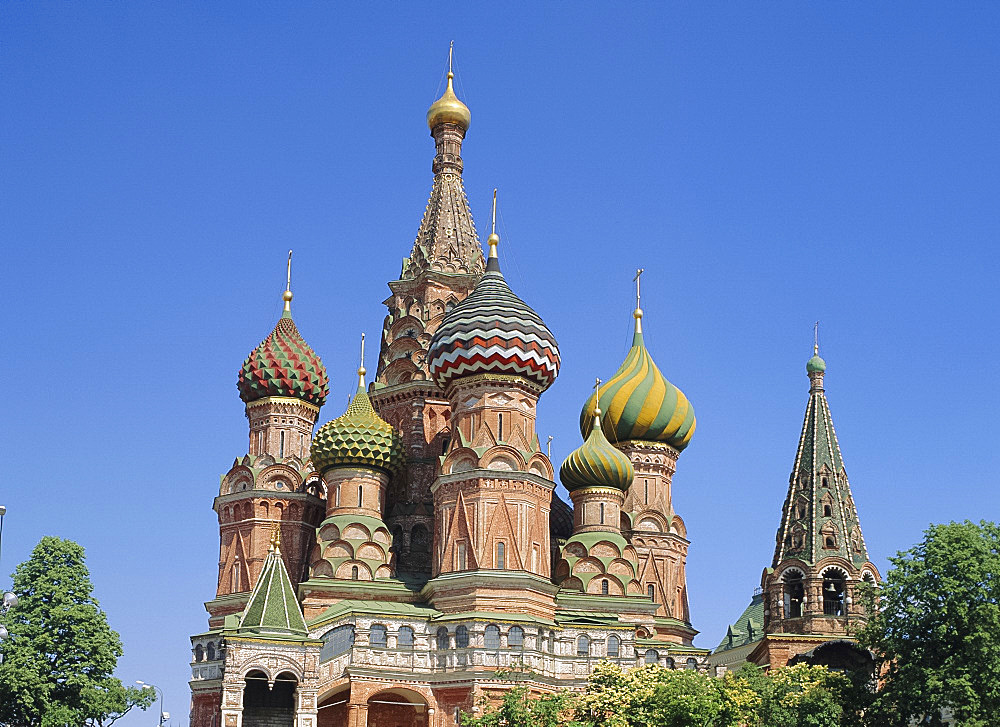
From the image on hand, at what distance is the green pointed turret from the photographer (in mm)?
41625

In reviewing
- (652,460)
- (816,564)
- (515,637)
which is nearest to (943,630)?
(816,564)

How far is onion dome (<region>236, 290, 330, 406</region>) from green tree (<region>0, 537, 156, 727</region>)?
12.7 meters

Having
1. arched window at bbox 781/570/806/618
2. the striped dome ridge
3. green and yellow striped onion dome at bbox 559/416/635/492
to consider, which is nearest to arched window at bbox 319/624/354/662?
the striped dome ridge

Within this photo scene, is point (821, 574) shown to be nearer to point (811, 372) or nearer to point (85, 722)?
point (811, 372)

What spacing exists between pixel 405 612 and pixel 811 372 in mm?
17053

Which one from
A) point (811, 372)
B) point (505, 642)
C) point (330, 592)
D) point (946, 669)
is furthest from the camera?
point (811, 372)

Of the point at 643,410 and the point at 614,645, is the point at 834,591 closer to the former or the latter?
the point at 614,645

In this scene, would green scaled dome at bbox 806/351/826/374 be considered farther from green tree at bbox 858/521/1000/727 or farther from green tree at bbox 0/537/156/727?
green tree at bbox 0/537/156/727

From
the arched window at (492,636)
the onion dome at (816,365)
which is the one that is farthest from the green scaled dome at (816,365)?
the arched window at (492,636)

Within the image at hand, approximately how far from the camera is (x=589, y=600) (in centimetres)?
4862

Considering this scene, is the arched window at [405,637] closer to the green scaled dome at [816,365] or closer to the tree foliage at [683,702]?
the tree foliage at [683,702]

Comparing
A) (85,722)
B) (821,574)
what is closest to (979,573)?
(821,574)

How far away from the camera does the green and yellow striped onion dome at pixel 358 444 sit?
49.7 metres

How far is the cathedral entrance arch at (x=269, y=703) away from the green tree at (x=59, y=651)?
2.73 metres
